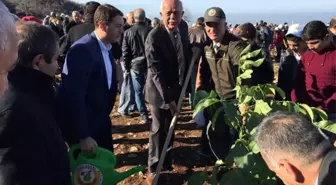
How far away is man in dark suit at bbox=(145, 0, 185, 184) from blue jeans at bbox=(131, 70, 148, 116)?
2.30 metres

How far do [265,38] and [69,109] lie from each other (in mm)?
15962

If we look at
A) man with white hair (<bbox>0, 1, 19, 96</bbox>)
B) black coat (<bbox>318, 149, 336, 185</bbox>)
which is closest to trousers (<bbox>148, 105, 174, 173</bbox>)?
black coat (<bbox>318, 149, 336, 185</bbox>)

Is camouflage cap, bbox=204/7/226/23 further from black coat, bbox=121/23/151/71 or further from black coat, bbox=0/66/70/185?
black coat, bbox=121/23/151/71

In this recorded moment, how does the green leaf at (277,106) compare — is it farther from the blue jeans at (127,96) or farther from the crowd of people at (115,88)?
the blue jeans at (127,96)

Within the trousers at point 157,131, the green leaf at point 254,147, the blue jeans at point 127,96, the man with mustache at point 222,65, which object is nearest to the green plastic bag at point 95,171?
the green leaf at point 254,147

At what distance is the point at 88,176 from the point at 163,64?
1.59m

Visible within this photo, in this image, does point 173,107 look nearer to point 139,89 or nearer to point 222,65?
point 222,65

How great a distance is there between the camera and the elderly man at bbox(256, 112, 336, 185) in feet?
5.31

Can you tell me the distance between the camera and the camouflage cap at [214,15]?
4031mm

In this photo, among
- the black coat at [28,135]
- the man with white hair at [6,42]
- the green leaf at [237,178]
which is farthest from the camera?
the green leaf at [237,178]

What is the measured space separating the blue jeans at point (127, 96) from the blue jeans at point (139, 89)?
358 millimetres

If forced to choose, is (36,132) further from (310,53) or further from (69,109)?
(310,53)

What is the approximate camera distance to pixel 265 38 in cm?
1786

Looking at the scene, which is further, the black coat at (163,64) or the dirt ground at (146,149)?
the dirt ground at (146,149)
